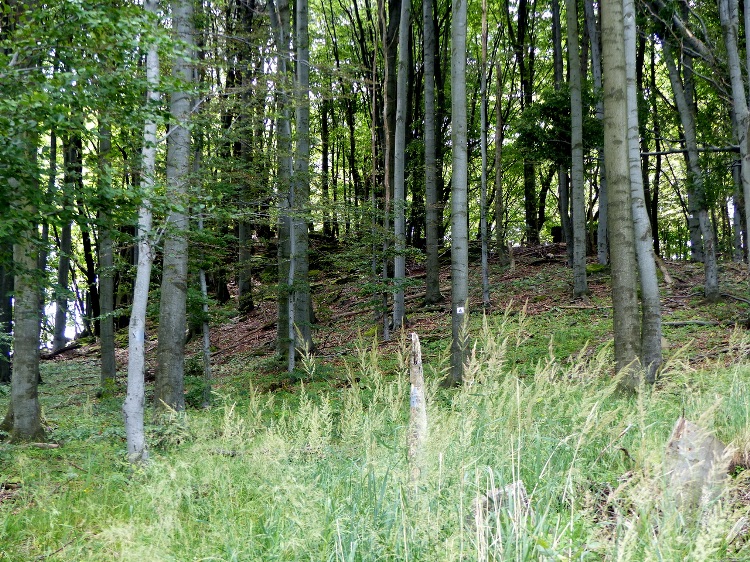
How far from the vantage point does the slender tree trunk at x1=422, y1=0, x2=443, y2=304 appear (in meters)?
14.2

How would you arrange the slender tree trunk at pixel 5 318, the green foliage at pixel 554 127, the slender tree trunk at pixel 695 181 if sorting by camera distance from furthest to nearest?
1. the green foliage at pixel 554 127
2. the slender tree trunk at pixel 5 318
3. the slender tree trunk at pixel 695 181

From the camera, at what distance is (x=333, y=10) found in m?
24.0

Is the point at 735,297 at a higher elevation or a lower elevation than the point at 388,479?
higher

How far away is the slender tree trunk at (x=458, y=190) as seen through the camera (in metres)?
8.42

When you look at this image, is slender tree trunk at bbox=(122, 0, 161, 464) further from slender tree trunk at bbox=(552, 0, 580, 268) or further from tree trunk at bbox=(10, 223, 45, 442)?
slender tree trunk at bbox=(552, 0, 580, 268)

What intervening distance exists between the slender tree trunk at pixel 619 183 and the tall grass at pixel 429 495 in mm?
2279

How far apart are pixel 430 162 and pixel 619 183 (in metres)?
7.78

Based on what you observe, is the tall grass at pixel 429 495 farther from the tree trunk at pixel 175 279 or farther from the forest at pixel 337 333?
the tree trunk at pixel 175 279

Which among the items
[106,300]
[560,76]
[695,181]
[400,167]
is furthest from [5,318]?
[560,76]

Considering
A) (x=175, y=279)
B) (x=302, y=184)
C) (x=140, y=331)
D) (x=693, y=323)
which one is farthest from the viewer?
(x=302, y=184)

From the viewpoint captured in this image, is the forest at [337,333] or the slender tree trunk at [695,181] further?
the slender tree trunk at [695,181]

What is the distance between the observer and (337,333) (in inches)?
613

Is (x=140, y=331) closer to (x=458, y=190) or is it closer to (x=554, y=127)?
(x=458, y=190)

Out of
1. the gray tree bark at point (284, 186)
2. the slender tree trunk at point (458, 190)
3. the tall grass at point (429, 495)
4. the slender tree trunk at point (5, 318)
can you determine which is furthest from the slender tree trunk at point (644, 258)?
the slender tree trunk at point (5, 318)
